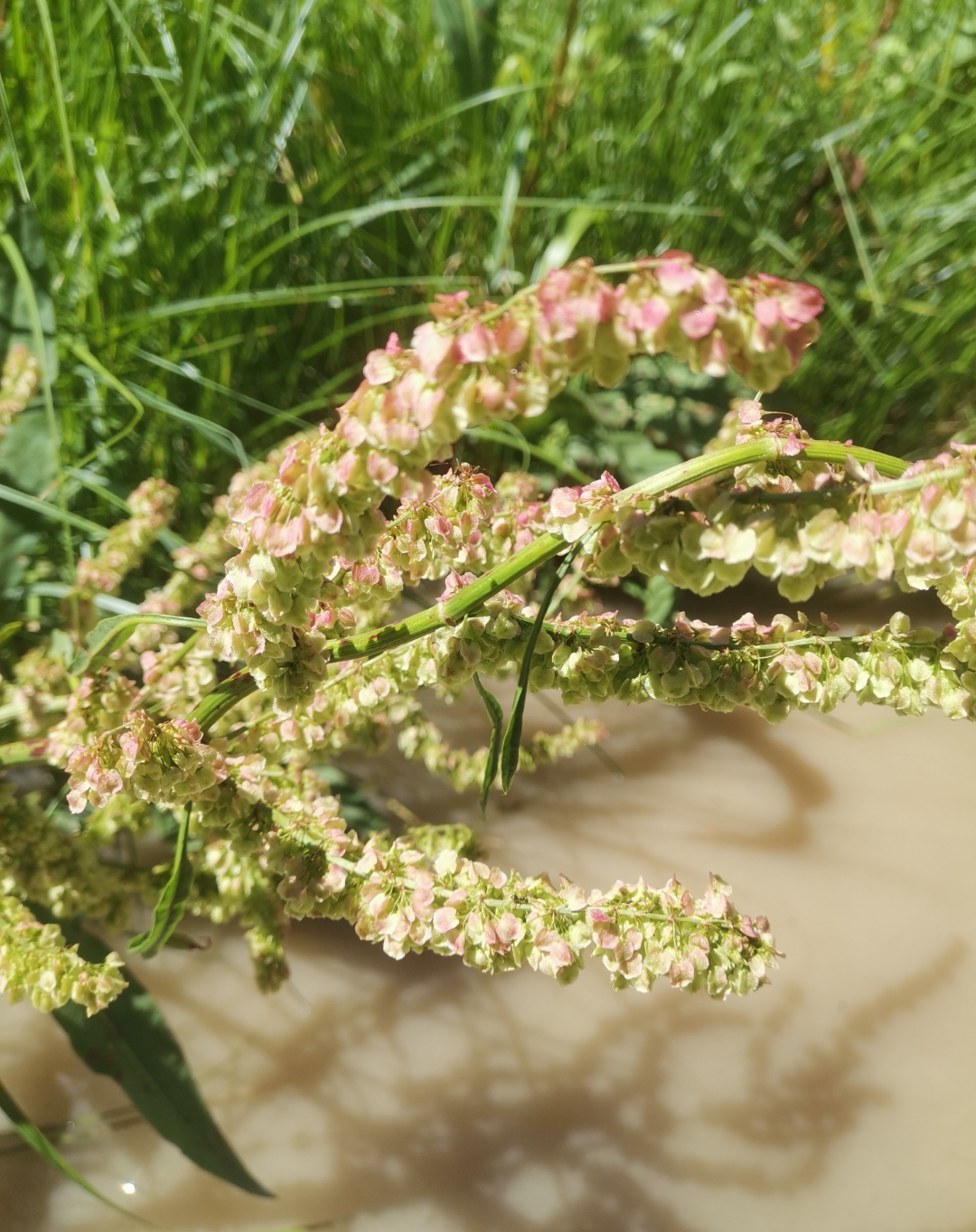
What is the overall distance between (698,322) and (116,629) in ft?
0.74

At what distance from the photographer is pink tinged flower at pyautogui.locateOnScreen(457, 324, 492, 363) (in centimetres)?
17

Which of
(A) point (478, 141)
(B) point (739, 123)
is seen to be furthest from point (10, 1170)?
(B) point (739, 123)

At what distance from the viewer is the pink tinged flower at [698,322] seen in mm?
161

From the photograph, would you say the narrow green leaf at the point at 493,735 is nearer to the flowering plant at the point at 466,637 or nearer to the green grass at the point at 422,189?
the flowering plant at the point at 466,637

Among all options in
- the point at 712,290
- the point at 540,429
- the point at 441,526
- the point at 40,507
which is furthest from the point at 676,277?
the point at 540,429

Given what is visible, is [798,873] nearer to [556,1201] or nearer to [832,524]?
[556,1201]

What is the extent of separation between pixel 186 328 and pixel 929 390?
26.8 inches

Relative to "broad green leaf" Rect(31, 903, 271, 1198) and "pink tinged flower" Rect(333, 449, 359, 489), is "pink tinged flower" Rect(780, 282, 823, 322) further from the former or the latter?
"broad green leaf" Rect(31, 903, 271, 1198)

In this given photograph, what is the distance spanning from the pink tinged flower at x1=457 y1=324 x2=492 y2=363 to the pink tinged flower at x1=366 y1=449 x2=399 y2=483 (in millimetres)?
28

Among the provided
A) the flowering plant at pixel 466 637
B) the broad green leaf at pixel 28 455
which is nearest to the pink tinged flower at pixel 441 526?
the flowering plant at pixel 466 637

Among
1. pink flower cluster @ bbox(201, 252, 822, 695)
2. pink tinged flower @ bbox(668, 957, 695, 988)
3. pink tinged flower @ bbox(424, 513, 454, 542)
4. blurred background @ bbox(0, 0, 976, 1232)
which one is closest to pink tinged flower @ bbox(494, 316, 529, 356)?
pink flower cluster @ bbox(201, 252, 822, 695)

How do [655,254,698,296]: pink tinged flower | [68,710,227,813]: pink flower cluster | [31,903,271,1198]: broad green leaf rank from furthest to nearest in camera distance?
[31,903,271,1198]: broad green leaf
[68,710,227,813]: pink flower cluster
[655,254,698,296]: pink tinged flower

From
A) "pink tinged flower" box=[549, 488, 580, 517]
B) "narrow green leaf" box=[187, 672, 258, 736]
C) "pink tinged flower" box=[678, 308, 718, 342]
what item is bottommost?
"narrow green leaf" box=[187, 672, 258, 736]

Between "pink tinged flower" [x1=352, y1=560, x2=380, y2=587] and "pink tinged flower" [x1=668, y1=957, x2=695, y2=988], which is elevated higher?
"pink tinged flower" [x1=352, y1=560, x2=380, y2=587]
